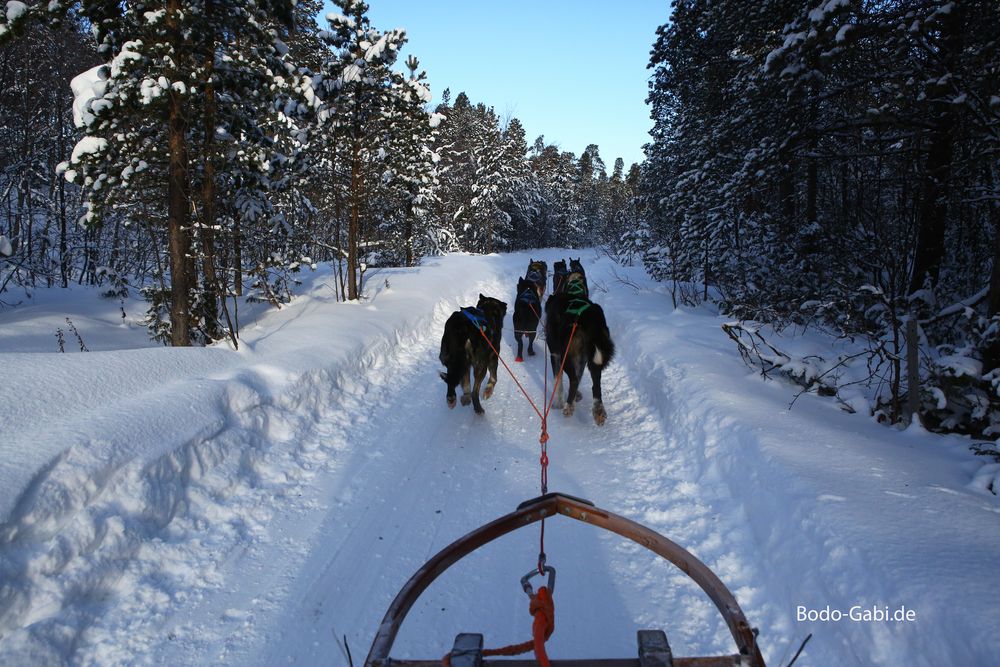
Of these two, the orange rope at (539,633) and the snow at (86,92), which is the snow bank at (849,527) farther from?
the snow at (86,92)

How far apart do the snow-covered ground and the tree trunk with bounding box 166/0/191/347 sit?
2092mm

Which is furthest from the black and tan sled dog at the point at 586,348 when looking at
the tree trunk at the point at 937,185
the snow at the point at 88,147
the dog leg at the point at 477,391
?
the snow at the point at 88,147

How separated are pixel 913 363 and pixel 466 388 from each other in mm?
4620

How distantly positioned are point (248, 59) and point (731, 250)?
10945 millimetres

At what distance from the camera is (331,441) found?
5.32 m

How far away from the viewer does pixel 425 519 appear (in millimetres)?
3832

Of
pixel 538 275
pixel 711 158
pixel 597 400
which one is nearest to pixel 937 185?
pixel 597 400

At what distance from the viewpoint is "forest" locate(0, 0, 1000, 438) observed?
205 inches

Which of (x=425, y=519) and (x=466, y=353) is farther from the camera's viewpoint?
(x=466, y=353)

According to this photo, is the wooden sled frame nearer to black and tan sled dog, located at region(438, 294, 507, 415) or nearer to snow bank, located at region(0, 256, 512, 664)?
snow bank, located at region(0, 256, 512, 664)

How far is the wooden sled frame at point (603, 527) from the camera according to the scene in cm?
144

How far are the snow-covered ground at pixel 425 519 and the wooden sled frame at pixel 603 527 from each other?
2.82 ft

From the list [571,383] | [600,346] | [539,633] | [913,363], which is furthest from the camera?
[571,383]

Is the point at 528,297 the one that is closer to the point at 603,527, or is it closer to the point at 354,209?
the point at 354,209
